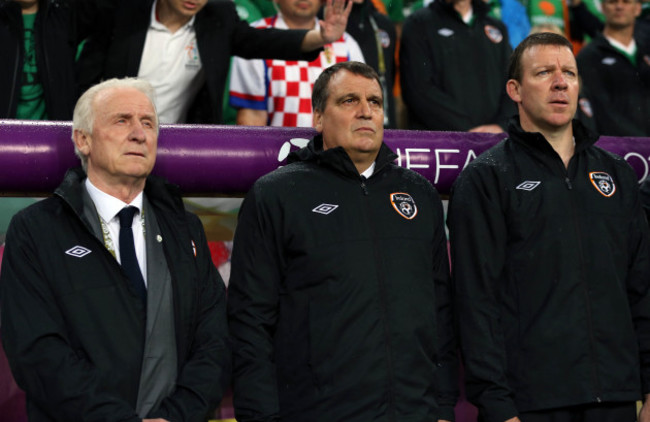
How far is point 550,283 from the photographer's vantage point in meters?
3.25

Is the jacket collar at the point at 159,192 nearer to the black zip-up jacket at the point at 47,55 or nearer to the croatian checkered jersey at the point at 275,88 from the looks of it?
the black zip-up jacket at the point at 47,55

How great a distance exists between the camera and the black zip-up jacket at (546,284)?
3.19 m

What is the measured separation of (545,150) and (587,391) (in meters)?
0.83

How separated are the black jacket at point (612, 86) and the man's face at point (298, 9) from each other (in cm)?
197

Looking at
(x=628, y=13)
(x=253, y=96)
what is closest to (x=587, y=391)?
(x=253, y=96)

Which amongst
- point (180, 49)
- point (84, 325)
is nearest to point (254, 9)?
point (180, 49)

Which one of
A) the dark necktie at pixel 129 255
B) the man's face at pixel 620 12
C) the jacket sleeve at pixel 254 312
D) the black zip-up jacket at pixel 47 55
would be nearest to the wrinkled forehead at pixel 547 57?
the jacket sleeve at pixel 254 312

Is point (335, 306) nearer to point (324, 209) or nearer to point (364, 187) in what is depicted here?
point (324, 209)

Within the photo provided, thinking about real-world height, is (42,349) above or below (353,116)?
below

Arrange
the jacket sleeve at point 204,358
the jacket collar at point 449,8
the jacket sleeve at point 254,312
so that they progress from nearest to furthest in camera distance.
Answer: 1. the jacket sleeve at point 204,358
2. the jacket sleeve at point 254,312
3. the jacket collar at point 449,8

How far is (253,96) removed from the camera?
4992 millimetres

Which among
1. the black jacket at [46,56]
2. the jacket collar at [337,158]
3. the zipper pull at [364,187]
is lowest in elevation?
the zipper pull at [364,187]

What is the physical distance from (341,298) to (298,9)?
7.99ft

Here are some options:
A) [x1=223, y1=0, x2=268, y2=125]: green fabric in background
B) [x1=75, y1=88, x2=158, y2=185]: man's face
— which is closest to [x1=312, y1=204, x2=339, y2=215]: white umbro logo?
[x1=75, y1=88, x2=158, y2=185]: man's face
